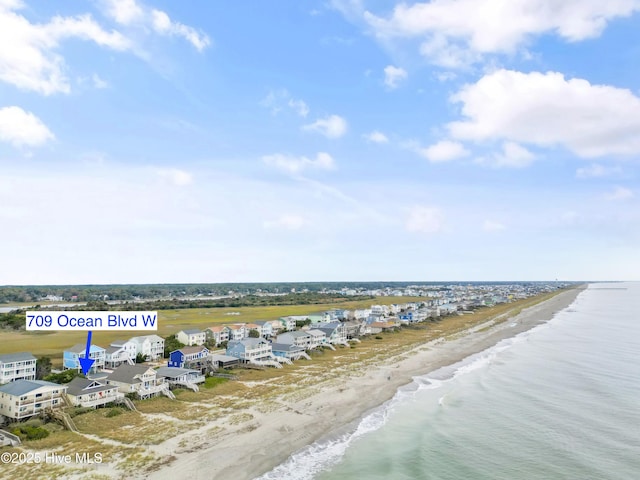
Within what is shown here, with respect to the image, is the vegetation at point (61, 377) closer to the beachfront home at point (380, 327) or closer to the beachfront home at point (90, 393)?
the beachfront home at point (90, 393)

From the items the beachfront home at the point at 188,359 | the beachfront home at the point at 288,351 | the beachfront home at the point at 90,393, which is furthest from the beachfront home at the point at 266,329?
the beachfront home at the point at 90,393

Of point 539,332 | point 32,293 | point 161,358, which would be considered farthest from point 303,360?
point 32,293

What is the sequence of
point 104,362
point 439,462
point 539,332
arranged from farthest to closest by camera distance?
1. point 539,332
2. point 104,362
3. point 439,462

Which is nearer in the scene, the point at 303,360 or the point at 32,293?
the point at 303,360

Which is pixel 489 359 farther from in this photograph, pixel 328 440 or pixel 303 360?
pixel 328 440

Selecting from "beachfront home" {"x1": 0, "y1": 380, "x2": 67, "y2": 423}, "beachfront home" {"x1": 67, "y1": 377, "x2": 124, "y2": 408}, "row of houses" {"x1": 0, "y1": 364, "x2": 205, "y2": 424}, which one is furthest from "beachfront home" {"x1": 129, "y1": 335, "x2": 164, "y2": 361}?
"beachfront home" {"x1": 0, "y1": 380, "x2": 67, "y2": 423}

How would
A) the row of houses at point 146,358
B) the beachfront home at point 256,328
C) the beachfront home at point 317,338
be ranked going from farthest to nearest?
the beachfront home at point 256,328 < the beachfront home at point 317,338 < the row of houses at point 146,358
